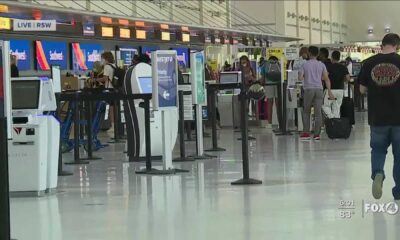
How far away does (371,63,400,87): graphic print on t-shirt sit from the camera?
22.6 ft

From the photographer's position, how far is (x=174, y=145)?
44.6 feet

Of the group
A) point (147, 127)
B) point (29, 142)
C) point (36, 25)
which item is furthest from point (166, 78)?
point (36, 25)

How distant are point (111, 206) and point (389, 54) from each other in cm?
295

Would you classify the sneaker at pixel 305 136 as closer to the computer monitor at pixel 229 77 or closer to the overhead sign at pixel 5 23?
the computer monitor at pixel 229 77

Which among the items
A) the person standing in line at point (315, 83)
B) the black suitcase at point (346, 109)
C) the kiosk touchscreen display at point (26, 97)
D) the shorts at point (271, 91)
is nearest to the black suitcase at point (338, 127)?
the person standing in line at point (315, 83)

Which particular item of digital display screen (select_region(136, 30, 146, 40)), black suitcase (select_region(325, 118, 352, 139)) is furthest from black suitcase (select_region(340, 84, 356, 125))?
digital display screen (select_region(136, 30, 146, 40))

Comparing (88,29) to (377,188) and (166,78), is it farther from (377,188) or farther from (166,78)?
(377,188)

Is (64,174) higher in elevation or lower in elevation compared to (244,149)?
lower

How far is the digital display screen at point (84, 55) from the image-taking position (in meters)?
20.4

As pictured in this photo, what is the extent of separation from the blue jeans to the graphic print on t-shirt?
0.40m

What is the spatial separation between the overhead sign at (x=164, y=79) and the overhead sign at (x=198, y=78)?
39.5 inches

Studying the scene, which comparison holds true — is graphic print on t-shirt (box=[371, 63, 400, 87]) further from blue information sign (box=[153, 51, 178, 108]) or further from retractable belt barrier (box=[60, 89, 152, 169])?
retractable belt barrier (box=[60, 89, 152, 169])

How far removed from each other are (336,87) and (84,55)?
8.10 meters

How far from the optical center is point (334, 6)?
4516 centimetres
